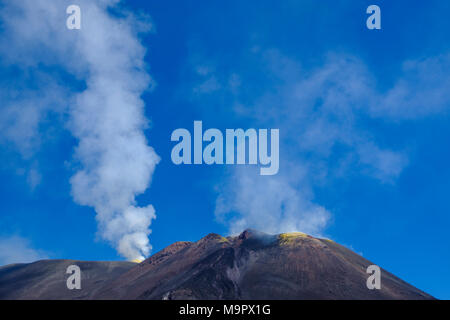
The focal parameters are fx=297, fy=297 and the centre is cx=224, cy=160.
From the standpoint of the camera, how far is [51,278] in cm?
14375

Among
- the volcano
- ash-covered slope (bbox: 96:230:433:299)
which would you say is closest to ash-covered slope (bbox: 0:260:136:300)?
the volcano

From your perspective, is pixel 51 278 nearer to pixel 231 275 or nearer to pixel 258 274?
pixel 231 275

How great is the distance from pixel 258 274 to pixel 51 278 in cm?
10647

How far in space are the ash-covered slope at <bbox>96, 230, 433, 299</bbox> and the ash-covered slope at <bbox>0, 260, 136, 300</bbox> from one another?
56.6 feet

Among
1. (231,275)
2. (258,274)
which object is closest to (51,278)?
(231,275)

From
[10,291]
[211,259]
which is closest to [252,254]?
[211,259]

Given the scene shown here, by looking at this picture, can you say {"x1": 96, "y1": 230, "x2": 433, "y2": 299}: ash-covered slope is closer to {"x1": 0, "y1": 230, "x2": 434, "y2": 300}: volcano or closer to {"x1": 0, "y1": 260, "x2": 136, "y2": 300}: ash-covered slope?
{"x1": 0, "y1": 230, "x2": 434, "y2": 300}: volcano

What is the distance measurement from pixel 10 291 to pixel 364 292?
474 feet

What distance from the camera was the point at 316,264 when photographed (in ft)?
350

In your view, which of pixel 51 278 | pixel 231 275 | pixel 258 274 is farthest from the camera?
pixel 51 278

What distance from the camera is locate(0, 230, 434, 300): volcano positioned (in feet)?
287

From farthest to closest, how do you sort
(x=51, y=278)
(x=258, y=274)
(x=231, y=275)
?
(x=51, y=278)
(x=258, y=274)
(x=231, y=275)

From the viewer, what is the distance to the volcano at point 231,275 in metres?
87.4

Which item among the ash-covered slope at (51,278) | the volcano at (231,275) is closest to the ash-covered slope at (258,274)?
the volcano at (231,275)
